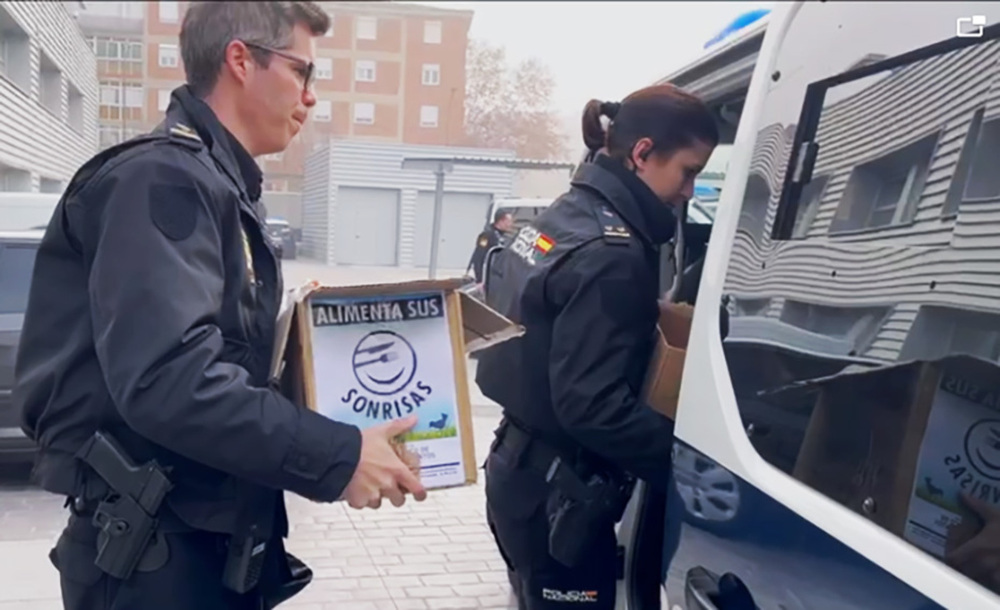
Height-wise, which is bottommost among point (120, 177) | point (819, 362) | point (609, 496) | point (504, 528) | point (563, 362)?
point (504, 528)

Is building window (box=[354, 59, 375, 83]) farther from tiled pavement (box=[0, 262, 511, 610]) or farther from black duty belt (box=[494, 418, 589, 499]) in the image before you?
black duty belt (box=[494, 418, 589, 499])

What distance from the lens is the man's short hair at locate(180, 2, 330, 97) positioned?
1.46m

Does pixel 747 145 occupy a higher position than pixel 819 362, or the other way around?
pixel 747 145

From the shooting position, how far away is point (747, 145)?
1.64 meters

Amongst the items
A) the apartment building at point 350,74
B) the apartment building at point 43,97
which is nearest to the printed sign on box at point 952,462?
the apartment building at point 350,74

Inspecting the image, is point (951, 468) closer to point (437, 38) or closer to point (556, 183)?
point (437, 38)

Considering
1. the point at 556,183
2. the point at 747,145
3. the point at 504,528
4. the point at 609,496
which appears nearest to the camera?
the point at 747,145

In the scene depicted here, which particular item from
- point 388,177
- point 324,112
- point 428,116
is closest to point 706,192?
point 428,116

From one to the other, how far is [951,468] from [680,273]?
1558 millimetres

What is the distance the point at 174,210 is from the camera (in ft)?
4.31

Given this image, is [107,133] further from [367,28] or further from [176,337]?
[176,337]

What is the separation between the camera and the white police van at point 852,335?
1.16m

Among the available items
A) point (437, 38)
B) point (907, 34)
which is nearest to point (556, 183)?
point (437, 38)

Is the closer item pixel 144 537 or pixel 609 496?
pixel 144 537
